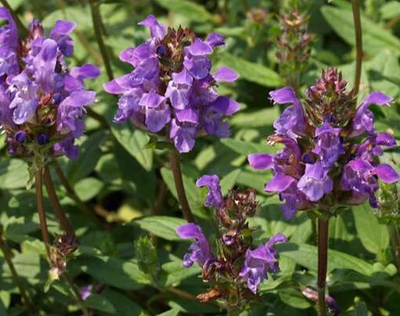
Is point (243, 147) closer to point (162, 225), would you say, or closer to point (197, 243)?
point (162, 225)

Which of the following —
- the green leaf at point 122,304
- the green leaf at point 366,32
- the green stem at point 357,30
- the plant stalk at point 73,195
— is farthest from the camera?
the green leaf at point 366,32

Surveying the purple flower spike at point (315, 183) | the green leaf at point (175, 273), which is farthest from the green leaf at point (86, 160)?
the purple flower spike at point (315, 183)

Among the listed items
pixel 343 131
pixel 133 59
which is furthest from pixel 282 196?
pixel 133 59

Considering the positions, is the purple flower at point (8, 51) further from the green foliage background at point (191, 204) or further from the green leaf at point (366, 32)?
the green leaf at point (366, 32)

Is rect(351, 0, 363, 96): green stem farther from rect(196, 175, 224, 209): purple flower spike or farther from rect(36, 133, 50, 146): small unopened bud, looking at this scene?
rect(36, 133, 50, 146): small unopened bud

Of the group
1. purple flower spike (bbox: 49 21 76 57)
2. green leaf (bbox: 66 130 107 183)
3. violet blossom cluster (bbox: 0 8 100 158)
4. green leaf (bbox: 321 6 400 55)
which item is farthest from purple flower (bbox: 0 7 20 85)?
green leaf (bbox: 321 6 400 55)

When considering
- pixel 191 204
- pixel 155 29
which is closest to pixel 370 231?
pixel 191 204
